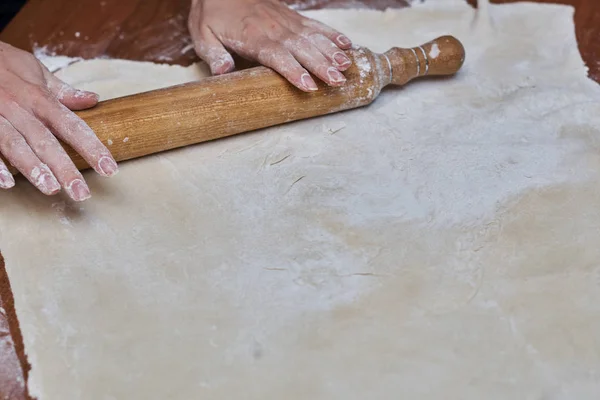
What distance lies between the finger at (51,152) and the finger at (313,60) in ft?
1.87

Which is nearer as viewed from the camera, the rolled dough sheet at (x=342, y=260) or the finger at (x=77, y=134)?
the rolled dough sheet at (x=342, y=260)

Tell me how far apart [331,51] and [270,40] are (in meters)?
0.17

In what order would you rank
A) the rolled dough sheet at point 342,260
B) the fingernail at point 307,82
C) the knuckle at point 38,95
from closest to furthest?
1. the rolled dough sheet at point 342,260
2. the knuckle at point 38,95
3. the fingernail at point 307,82

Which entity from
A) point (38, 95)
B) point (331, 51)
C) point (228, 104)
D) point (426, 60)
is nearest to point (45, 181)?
point (38, 95)

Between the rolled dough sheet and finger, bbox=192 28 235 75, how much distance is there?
23cm

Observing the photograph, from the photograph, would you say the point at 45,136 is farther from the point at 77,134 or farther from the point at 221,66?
the point at 221,66

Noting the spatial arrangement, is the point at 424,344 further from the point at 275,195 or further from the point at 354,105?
the point at 354,105

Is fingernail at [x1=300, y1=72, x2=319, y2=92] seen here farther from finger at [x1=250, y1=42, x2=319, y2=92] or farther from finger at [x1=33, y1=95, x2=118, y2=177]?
finger at [x1=33, y1=95, x2=118, y2=177]

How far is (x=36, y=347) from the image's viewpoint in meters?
1.13

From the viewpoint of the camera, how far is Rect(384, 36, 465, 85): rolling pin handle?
1610mm

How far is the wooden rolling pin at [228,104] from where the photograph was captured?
1402mm

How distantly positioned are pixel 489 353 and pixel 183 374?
511 mm

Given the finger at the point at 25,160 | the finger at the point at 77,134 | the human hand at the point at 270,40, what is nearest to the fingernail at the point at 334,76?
the human hand at the point at 270,40

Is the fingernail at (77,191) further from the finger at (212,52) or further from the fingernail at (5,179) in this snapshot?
the finger at (212,52)
